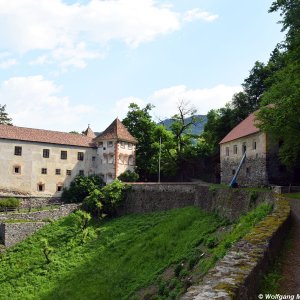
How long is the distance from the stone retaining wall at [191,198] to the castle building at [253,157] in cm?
757

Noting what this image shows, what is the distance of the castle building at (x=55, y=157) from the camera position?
47.3 meters

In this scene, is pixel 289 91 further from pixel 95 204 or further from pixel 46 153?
pixel 46 153

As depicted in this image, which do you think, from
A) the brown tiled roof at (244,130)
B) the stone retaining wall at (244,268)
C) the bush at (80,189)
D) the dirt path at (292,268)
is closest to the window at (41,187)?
the bush at (80,189)

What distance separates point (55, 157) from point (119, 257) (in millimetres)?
25221

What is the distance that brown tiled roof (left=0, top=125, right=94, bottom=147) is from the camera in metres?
47.9

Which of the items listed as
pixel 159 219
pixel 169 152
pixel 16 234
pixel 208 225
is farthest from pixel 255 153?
pixel 16 234

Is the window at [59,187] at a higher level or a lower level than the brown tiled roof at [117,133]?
lower

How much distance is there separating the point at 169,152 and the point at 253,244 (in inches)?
1865

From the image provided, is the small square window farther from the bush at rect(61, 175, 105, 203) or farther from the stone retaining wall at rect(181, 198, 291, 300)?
the stone retaining wall at rect(181, 198, 291, 300)

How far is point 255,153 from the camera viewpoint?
38531 millimetres

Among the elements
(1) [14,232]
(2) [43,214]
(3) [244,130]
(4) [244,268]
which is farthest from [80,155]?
(4) [244,268]

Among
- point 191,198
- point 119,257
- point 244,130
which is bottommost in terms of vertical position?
point 119,257

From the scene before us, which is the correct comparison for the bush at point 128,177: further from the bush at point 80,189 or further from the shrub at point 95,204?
the shrub at point 95,204

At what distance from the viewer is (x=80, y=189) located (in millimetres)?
48844
